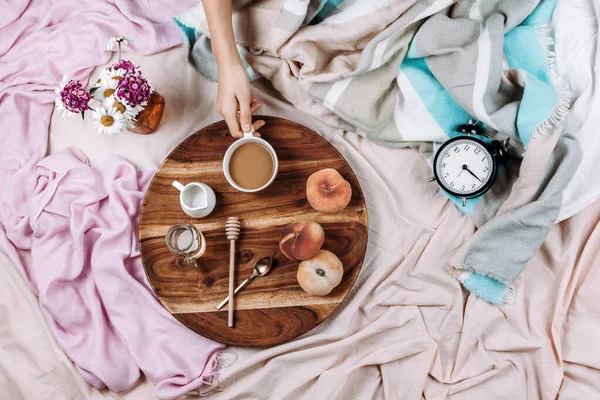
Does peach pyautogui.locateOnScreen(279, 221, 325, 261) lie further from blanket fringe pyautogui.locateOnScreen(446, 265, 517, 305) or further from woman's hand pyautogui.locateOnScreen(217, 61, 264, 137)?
blanket fringe pyautogui.locateOnScreen(446, 265, 517, 305)

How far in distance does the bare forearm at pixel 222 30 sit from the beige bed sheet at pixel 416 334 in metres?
0.45

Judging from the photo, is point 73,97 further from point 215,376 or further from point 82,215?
point 215,376

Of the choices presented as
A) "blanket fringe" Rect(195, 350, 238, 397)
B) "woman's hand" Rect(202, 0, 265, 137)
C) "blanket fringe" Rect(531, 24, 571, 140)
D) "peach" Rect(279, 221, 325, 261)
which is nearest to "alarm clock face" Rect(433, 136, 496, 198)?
"blanket fringe" Rect(531, 24, 571, 140)

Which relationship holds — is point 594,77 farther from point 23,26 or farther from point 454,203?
point 23,26

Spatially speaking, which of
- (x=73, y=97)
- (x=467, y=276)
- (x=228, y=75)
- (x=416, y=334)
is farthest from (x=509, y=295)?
(x=73, y=97)

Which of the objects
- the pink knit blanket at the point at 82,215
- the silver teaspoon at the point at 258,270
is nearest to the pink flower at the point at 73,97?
the pink knit blanket at the point at 82,215

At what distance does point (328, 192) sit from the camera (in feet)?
3.32

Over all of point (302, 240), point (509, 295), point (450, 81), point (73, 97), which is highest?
point (450, 81)

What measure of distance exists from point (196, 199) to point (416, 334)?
24.1 inches

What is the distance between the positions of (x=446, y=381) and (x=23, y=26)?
58.9 inches

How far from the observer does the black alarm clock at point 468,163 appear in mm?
1078

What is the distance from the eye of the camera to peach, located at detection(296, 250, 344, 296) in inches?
38.1

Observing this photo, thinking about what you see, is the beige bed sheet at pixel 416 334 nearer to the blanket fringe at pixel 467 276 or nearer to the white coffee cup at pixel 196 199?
the blanket fringe at pixel 467 276

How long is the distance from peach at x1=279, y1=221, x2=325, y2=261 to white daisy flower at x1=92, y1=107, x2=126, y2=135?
0.44 meters
